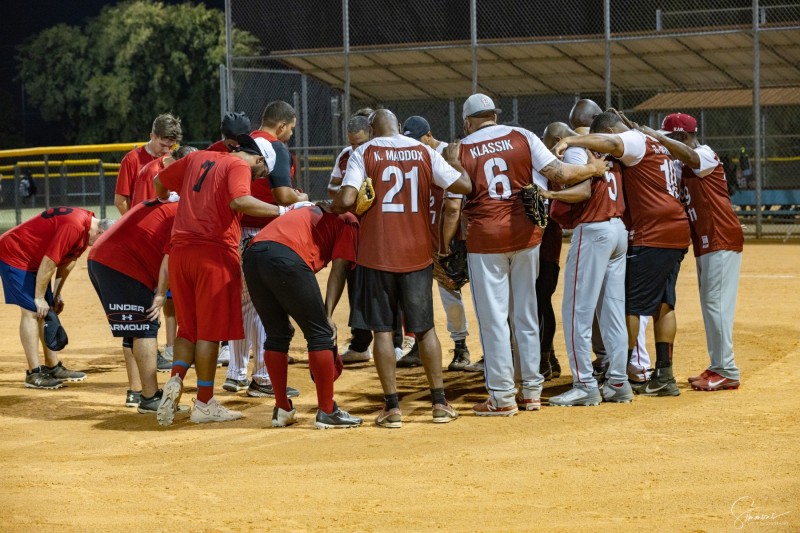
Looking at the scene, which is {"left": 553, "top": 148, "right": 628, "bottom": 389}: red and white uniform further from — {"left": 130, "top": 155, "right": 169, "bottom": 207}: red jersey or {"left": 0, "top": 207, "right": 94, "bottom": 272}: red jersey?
{"left": 0, "top": 207, "right": 94, "bottom": 272}: red jersey

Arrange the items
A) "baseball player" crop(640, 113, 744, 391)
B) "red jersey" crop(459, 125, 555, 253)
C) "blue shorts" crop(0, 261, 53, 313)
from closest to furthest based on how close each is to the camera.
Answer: "red jersey" crop(459, 125, 555, 253) → "baseball player" crop(640, 113, 744, 391) → "blue shorts" crop(0, 261, 53, 313)

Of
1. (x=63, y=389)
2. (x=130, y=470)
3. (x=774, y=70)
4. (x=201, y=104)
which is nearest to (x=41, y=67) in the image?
(x=201, y=104)

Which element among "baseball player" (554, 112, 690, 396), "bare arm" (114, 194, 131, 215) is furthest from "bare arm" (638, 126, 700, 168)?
"bare arm" (114, 194, 131, 215)

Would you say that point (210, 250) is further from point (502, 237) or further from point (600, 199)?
point (600, 199)

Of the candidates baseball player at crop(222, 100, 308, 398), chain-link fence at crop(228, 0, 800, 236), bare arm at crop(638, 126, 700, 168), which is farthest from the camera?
chain-link fence at crop(228, 0, 800, 236)

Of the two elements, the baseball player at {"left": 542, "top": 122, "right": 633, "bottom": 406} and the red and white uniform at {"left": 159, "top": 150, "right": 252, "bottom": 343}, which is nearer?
the red and white uniform at {"left": 159, "top": 150, "right": 252, "bottom": 343}

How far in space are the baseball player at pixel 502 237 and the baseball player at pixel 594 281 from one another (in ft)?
0.72

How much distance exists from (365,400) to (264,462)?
1990 millimetres

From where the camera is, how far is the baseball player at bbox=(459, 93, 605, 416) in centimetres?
688

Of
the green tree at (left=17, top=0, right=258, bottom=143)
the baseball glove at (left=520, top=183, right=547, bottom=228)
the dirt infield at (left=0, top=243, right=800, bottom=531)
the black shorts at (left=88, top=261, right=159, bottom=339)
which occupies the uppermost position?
the green tree at (left=17, top=0, right=258, bottom=143)

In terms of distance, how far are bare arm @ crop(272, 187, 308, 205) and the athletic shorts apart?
2.59 ft

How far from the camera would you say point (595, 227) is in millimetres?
7102

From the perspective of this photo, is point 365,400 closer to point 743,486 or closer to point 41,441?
point 41,441

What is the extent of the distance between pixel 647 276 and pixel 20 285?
4.95 m
